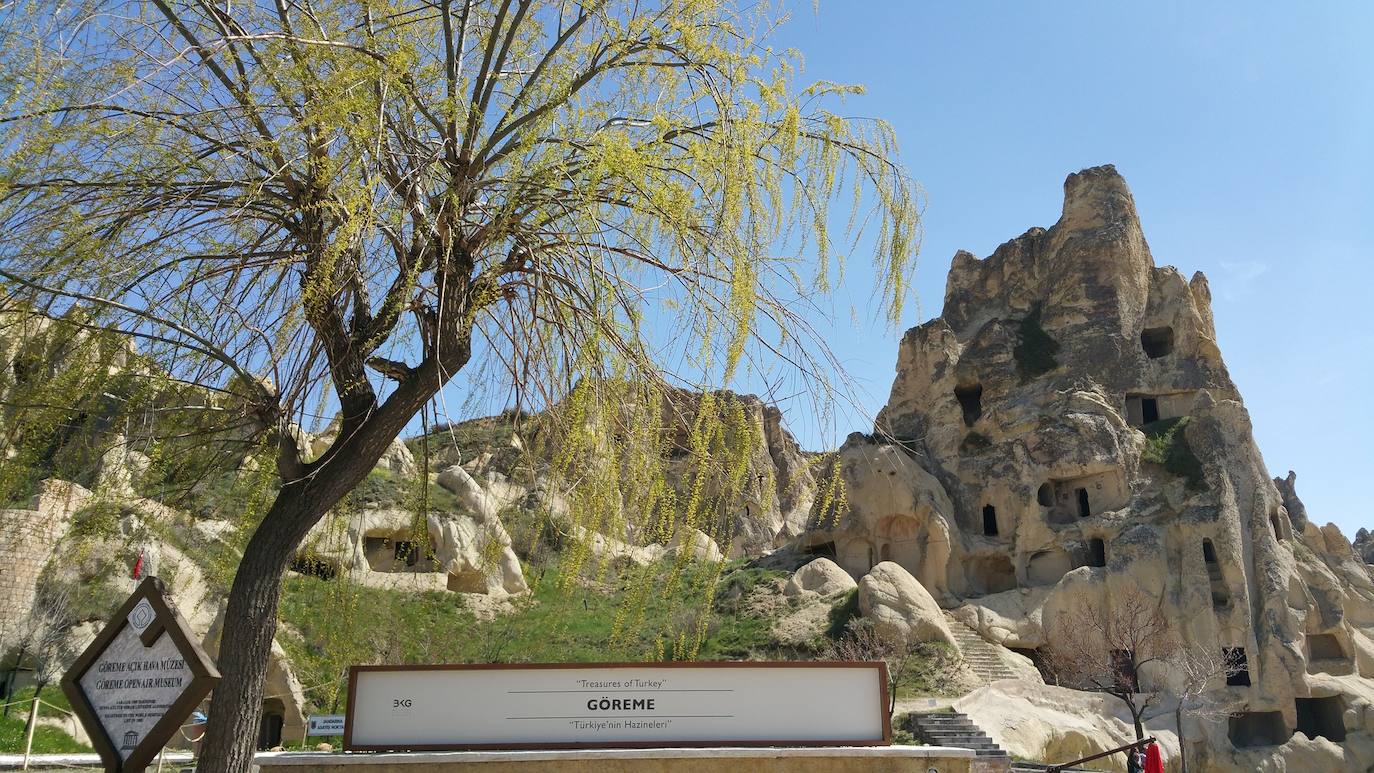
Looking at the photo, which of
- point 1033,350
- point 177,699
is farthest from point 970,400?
point 177,699

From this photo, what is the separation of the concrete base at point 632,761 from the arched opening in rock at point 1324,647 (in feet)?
115

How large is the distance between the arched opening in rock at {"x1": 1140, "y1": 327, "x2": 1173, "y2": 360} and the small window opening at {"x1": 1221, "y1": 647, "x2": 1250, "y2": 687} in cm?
1358

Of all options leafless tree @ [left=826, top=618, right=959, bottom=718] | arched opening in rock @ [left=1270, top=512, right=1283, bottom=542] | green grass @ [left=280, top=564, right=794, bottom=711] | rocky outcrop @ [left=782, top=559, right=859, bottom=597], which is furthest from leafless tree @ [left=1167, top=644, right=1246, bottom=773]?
green grass @ [left=280, top=564, right=794, bottom=711]

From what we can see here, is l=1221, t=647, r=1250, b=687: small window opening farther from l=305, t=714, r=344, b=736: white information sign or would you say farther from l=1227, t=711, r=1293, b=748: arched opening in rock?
l=305, t=714, r=344, b=736: white information sign

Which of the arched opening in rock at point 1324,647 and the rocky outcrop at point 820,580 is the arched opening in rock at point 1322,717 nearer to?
the arched opening in rock at point 1324,647

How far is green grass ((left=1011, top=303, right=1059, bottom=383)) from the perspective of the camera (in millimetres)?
40188

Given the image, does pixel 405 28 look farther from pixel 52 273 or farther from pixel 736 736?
pixel 736 736

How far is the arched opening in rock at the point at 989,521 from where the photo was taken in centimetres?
3778

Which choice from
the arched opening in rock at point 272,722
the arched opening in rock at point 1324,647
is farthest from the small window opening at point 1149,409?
the arched opening in rock at point 272,722

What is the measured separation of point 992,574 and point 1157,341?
47.1 ft

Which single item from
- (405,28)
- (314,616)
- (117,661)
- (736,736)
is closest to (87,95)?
(405,28)

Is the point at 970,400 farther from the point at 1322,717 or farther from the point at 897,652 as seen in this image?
the point at 897,652

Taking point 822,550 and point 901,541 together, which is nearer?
point 901,541

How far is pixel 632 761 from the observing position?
7.29 metres
